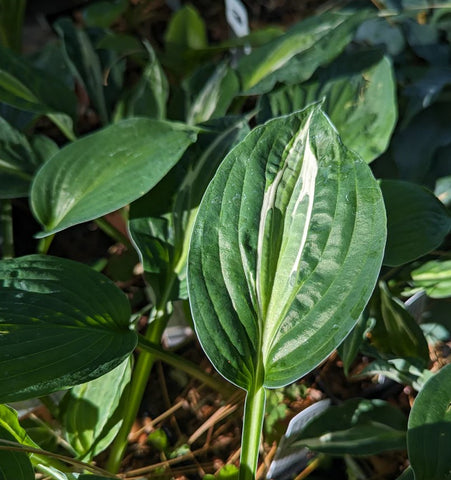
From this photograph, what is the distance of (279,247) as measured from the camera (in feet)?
2.08

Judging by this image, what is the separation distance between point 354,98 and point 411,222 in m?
0.22

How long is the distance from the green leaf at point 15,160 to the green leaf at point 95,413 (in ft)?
1.13

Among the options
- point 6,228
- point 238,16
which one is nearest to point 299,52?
point 238,16

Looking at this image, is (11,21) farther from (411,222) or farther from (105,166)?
(411,222)

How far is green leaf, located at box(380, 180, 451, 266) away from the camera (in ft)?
2.46

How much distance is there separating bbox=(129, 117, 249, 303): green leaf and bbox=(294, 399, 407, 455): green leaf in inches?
10.0

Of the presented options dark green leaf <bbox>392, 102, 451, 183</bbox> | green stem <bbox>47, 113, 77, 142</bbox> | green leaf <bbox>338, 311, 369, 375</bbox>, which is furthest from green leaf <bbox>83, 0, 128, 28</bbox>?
green leaf <bbox>338, 311, 369, 375</bbox>

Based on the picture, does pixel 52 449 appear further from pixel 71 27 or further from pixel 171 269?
pixel 71 27

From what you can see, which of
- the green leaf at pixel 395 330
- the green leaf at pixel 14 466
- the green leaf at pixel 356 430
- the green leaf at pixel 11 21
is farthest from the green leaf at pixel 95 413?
the green leaf at pixel 11 21

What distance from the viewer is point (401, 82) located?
1.06 metres

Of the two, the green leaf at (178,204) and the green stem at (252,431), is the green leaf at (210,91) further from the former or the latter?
the green stem at (252,431)

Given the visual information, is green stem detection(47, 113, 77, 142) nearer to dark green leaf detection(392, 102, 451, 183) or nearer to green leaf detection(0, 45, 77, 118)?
green leaf detection(0, 45, 77, 118)

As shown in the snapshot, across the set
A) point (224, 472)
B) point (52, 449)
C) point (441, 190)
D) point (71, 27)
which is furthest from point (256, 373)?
point (71, 27)

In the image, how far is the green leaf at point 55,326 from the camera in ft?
1.99
